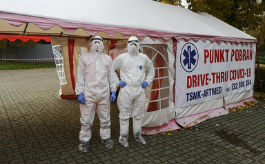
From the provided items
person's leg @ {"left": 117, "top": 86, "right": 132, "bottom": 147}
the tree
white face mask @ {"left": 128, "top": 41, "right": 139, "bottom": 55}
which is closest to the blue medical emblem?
white face mask @ {"left": 128, "top": 41, "right": 139, "bottom": 55}

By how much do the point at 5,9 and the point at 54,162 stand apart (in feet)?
7.70

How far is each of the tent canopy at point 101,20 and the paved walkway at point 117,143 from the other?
6.60ft

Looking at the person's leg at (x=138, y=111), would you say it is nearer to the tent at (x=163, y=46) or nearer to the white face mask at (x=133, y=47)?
the tent at (x=163, y=46)

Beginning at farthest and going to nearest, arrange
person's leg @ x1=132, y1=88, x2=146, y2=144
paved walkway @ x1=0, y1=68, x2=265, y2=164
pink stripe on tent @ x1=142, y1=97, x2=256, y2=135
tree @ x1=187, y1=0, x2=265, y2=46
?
tree @ x1=187, y1=0, x2=265, y2=46 < pink stripe on tent @ x1=142, y1=97, x2=256, y2=135 < person's leg @ x1=132, y1=88, x2=146, y2=144 < paved walkway @ x1=0, y1=68, x2=265, y2=164

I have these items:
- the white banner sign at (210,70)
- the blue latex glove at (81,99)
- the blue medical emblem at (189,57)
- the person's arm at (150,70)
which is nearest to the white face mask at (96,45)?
the blue latex glove at (81,99)

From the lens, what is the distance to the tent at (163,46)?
380cm

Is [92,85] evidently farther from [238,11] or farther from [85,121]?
[238,11]

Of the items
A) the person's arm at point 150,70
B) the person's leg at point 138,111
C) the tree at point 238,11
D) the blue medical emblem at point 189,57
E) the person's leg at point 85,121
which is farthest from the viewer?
the tree at point 238,11

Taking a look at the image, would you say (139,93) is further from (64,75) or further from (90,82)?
(64,75)

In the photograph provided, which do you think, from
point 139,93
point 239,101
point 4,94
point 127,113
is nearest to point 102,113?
point 127,113

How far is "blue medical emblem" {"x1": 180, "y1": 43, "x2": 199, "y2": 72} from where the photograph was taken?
545cm

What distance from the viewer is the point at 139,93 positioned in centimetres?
407

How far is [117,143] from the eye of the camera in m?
4.30

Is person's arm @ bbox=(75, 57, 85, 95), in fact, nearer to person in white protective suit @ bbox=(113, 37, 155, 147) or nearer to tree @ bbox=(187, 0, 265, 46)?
person in white protective suit @ bbox=(113, 37, 155, 147)
